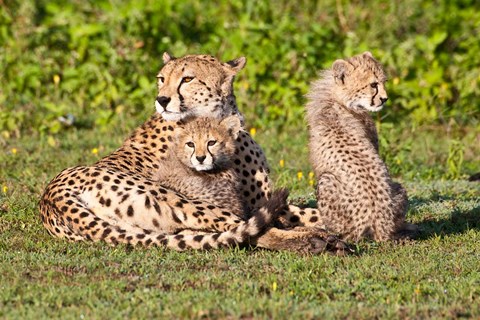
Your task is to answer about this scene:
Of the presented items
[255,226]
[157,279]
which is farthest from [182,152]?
[157,279]

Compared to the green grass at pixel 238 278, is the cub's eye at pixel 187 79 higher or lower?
higher

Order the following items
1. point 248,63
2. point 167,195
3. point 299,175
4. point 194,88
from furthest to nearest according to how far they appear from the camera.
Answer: point 248,63 < point 299,175 < point 194,88 < point 167,195

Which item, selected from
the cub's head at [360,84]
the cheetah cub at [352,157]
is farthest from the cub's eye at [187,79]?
the cub's head at [360,84]

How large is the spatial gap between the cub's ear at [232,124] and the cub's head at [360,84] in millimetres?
656

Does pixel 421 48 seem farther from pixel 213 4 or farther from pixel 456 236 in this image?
pixel 456 236

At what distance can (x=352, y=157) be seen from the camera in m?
6.14

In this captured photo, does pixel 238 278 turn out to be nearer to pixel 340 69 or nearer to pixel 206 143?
pixel 206 143

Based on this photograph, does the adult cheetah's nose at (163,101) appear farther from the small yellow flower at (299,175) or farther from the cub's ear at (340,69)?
the small yellow flower at (299,175)

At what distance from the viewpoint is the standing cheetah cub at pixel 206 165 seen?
6.32 meters

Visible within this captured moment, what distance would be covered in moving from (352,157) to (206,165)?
89 centimetres

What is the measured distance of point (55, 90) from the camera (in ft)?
37.7

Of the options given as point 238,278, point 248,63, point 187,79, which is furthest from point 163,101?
point 248,63

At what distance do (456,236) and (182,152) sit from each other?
1751mm

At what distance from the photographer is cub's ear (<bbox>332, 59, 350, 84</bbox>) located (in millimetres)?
6387
